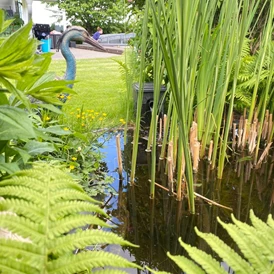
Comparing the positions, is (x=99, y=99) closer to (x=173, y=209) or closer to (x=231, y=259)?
(x=173, y=209)

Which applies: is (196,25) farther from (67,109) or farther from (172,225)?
(67,109)

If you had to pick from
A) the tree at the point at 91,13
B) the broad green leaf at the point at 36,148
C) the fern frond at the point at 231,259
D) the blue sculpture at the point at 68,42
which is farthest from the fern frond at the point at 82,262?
the tree at the point at 91,13

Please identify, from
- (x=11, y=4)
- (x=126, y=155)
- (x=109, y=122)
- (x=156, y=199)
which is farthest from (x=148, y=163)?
(x=11, y=4)

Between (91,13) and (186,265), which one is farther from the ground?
(91,13)

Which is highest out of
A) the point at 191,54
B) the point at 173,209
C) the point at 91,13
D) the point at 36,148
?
the point at 91,13

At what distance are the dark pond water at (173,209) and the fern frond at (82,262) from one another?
2.67 ft

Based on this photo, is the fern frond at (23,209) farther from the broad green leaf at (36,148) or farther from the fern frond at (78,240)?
the broad green leaf at (36,148)

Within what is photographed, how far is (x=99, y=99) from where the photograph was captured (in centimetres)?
362

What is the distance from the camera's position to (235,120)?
2.85 meters

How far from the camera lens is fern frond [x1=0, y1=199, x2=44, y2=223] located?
0.35 m

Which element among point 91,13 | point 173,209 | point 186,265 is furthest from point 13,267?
point 91,13

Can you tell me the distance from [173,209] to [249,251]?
1.08 meters

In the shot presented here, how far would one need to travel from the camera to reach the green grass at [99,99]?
2.52 meters

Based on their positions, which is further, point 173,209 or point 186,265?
point 173,209
